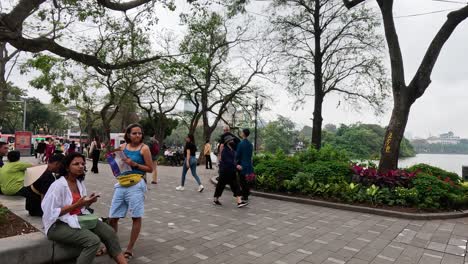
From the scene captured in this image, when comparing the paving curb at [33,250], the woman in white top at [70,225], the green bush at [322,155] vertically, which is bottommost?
the paving curb at [33,250]

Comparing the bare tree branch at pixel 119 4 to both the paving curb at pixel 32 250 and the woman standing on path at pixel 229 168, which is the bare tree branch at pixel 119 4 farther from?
the paving curb at pixel 32 250

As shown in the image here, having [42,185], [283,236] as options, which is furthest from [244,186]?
[42,185]

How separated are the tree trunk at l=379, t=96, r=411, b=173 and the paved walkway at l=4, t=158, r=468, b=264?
9.06 feet

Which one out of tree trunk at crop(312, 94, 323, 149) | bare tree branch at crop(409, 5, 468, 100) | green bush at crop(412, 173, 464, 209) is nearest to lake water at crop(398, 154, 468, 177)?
bare tree branch at crop(409, 5, 468, 100)

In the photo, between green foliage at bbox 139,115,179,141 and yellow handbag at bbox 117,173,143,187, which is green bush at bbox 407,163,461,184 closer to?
yellow handbag at bbox 117,173,143,187

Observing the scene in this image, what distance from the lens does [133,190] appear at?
402 centimetres

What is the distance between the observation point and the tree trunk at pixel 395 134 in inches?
357

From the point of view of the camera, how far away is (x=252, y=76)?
20.8 m

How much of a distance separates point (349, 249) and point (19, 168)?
5.61m

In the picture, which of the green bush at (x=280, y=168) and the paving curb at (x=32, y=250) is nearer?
the paving curb at (x=32, y=250)

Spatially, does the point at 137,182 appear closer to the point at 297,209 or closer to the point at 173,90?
the point at 297,209

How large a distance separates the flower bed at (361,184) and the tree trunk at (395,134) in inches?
27.5

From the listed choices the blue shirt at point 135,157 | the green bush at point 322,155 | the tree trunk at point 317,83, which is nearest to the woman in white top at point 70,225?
the blue shirt at point 135,157

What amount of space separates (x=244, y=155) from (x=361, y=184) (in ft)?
9.86
